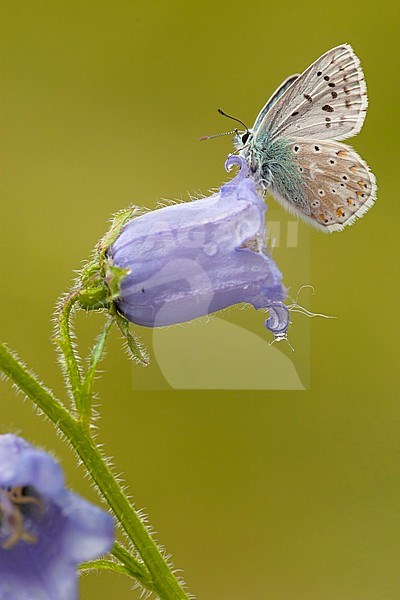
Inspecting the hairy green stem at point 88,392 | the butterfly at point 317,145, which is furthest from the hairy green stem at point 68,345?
the butterfly at point 317,145

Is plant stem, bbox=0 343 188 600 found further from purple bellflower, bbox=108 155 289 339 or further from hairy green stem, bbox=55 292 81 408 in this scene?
purple bellflower, bbox=108 155 289 339

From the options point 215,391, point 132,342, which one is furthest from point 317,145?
point 215,391

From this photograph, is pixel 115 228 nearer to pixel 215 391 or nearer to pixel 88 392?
pixel 88 392

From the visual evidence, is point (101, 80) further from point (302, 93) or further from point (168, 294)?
point (168, 294)

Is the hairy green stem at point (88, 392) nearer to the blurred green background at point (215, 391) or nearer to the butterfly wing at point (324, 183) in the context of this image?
the butterfly wing at point (324, 183)

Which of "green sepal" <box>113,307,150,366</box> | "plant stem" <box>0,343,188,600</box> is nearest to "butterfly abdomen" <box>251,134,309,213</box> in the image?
"green sepal" <box>113,307,150,366</box>
